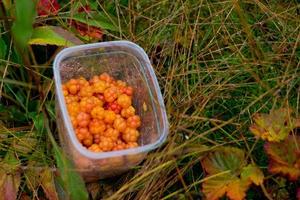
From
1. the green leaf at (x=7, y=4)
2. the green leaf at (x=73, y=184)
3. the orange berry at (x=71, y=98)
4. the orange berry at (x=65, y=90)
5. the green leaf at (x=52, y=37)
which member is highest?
the green leaf at (x=7, y=4)

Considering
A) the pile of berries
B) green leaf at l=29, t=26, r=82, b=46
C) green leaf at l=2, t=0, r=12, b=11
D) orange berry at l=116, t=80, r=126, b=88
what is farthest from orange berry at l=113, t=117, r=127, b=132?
green leaf at l=2, t=0, r=12, b=11

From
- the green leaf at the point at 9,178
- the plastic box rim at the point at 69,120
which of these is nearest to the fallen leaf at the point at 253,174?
the plastic box rim at the point at 69,120

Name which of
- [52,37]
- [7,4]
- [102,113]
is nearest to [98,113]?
[102,113]

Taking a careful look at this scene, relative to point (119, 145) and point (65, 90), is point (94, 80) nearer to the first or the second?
point (65, 90)

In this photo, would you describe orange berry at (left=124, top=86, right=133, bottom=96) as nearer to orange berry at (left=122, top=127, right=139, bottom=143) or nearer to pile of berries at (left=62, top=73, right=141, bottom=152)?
pile of berries at (left=62, top=73, right=141, bottom=152)

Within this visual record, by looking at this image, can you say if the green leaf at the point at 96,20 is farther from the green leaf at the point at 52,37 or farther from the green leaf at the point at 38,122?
the green leaf at the point at 38,122
